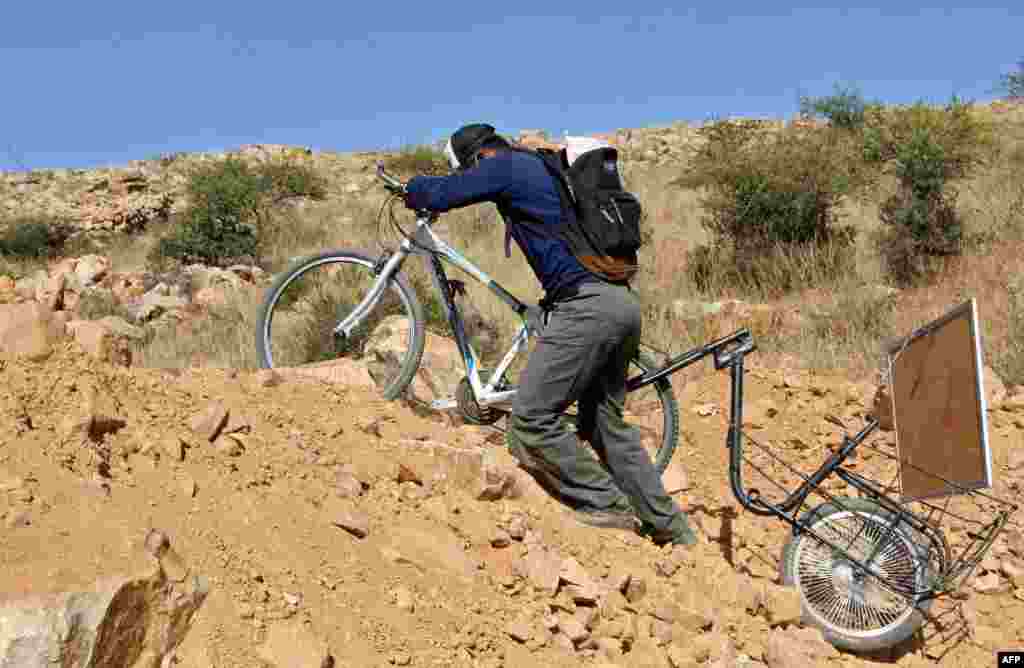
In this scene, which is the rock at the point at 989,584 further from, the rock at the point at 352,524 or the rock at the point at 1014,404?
the rock at the point at 352,524

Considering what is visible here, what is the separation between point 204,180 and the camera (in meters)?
16.6

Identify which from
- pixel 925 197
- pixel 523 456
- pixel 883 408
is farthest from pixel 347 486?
pixel 925 197

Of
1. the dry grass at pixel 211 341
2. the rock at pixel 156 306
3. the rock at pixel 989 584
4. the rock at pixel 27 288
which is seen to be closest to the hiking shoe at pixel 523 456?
the rock at pixel 27 288

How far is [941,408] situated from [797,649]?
120cm

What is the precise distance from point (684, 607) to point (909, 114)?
40.0 ft

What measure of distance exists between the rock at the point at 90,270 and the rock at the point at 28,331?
8944 millimetres

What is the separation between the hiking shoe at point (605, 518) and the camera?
4.87 metres

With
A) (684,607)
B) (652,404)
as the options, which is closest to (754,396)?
(652,404)

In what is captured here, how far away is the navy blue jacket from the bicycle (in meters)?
0.76

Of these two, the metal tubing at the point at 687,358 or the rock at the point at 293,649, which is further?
the metal tubing at the point at 687,358

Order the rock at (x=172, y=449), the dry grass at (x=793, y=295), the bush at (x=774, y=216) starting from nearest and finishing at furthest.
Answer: the rock at (x=172, y=449)
the dry grass at (x=793, y=295)
the bush at (x=774, y=216)

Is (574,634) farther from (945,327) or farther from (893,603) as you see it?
(945,327)

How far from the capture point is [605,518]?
16.0 ft

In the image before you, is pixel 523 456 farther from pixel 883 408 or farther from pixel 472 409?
pixel 883 408
